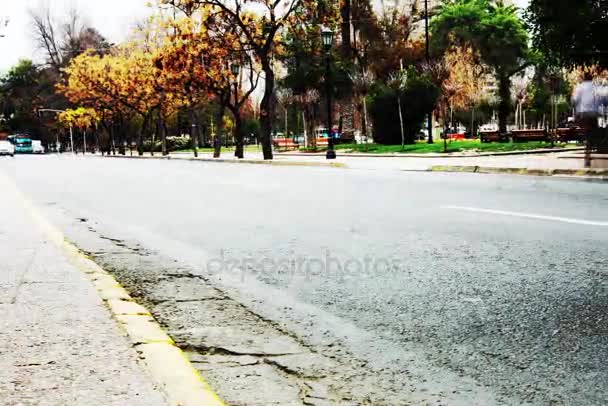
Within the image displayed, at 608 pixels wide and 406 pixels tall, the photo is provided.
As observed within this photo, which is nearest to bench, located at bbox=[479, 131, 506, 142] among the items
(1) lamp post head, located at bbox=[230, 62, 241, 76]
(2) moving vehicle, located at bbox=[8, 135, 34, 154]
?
(1) lamp post head, located at bbox=[230, 62, 241, 76]

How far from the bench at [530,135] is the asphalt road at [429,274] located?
888 inches

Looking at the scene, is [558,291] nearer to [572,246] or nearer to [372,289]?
[372,289]

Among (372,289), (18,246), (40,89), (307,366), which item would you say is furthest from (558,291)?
(40,89)

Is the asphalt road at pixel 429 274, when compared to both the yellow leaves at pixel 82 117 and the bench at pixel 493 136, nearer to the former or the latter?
the bench at pixel 493 136

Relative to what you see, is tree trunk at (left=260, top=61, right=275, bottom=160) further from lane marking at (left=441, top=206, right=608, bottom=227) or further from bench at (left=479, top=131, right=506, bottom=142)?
lane marking at (left=441, top=206, right=608, bottom=227)

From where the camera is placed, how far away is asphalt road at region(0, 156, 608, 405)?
320 cm

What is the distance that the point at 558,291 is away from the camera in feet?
14.5

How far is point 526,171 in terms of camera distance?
15383 mm

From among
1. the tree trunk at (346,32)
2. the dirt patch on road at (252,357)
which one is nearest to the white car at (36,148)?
the tree trunk at (346,32)

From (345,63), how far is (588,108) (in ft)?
122

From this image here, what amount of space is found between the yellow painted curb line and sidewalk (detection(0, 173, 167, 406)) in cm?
6

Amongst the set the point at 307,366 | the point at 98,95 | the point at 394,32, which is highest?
the point at 394,32

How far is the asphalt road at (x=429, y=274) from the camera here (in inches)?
126

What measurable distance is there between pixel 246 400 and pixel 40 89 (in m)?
99.2
